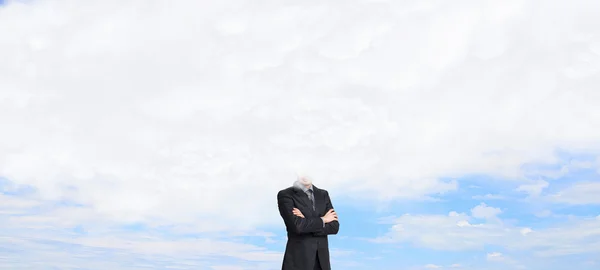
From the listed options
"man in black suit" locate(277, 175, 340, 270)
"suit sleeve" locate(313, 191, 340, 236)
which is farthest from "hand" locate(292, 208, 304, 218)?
"suit sleeve" locate(313, 191, 340, 236)

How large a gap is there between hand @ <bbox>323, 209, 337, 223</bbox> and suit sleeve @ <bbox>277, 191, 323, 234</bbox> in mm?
198

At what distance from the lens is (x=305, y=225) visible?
10.7 m

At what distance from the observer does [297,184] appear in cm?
1118

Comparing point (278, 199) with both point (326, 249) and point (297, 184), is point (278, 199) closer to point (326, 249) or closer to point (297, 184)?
point (297, 184)

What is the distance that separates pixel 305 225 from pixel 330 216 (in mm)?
610

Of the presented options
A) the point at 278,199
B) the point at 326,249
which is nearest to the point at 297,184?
the point at 278,199

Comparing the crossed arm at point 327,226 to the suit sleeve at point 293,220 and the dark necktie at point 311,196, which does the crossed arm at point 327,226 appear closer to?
the suit sleeve at point 293,220

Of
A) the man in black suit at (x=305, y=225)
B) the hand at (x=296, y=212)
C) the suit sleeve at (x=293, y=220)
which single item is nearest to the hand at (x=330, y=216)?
the man in black suit at (x=305, y=225)

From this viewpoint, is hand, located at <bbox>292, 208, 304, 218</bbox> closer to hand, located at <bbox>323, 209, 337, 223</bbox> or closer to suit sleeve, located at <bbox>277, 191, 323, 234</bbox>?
suit sleeve, located at <bbox>277, 191, 323, 234</bbox>

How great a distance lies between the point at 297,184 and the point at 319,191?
0.43 m

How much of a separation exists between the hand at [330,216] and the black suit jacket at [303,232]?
0.20ft

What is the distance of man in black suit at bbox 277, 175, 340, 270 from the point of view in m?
10.8

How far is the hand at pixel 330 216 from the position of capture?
36.2ft

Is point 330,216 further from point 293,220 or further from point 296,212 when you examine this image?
point 293,220
